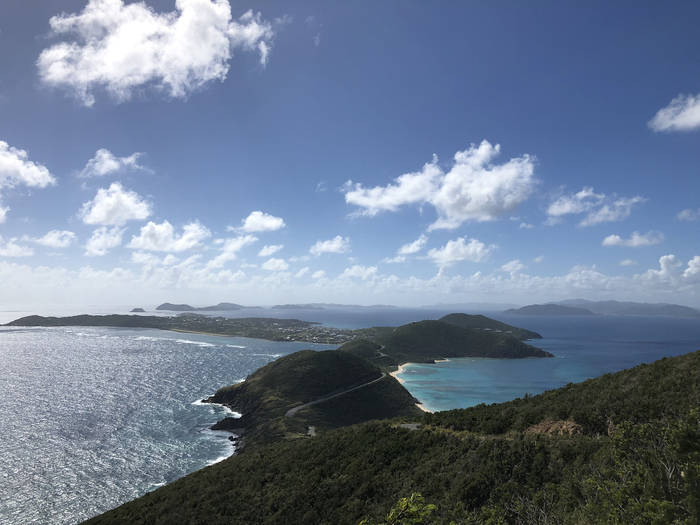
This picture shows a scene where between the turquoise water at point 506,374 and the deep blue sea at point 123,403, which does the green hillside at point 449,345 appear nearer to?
the turquoise water at point 506,374

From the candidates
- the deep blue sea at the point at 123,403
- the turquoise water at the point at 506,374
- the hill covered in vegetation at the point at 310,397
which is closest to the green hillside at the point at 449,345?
the turquoise water at the point at 506,374

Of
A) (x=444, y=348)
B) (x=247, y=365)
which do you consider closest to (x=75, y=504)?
(x=247, y=365)

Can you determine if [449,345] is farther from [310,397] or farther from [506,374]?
[310,397]

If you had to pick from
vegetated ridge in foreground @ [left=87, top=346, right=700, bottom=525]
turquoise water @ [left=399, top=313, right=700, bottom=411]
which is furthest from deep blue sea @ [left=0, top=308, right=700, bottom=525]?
vegetated ridge in foreground @ [left=87, top=346, right=700, bottom=525]

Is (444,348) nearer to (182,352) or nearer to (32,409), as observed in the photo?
(182,352)

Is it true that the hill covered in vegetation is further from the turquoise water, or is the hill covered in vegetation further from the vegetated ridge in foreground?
the vegetated ridge in foreground

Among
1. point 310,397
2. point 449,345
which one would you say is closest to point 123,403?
point 310,397

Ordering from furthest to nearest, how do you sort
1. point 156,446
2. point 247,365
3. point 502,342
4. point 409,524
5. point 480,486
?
point 502,342 < point 247,365 < point 156,446 < point 480,486 < point 409,524

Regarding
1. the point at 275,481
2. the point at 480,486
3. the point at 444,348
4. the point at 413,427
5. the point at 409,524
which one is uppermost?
the point at 409,524
